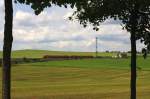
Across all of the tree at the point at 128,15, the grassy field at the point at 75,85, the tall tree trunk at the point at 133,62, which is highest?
the tree at the point at 128,15

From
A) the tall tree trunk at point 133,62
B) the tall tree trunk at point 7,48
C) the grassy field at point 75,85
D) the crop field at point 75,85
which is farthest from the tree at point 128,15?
the grassy field at point 75,85

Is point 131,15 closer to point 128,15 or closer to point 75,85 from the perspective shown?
point 128,15

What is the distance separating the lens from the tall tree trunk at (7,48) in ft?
45.0

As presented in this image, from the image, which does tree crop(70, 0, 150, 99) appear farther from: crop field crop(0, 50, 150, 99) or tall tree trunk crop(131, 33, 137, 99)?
crop field crop(0, 50, 150, 99)

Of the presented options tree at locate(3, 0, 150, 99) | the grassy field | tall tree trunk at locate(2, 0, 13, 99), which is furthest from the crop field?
tall tree trunk at locate(2, 0, 13, 99)

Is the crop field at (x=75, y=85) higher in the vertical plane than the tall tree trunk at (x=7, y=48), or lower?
lower

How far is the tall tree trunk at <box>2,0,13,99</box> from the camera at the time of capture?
13727 millimetres

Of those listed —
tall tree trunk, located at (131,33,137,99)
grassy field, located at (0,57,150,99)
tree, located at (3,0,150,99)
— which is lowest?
grassy field, located at (0,57,150,99)

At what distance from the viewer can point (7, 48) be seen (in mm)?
13828

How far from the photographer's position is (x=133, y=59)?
891 inches

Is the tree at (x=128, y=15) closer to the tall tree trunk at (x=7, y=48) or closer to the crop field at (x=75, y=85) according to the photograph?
the crop field at (x=75, y=85)

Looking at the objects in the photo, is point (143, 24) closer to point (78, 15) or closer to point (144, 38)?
point (144, 38)

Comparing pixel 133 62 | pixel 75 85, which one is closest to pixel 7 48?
pixel 133 62

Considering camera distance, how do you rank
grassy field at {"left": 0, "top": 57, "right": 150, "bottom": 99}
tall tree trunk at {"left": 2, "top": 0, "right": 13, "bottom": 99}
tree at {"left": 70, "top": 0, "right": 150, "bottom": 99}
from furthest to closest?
1. grassy field at {"left": 0, "top": 57, "right": 150, "bottom": 99}
2. tree at {"left": 70, "top": 0, "right": 150, "bottom": 99}
3. tall tree trunk at {"left": 2, "top": 0, "right": 13, "bottom": 99}
